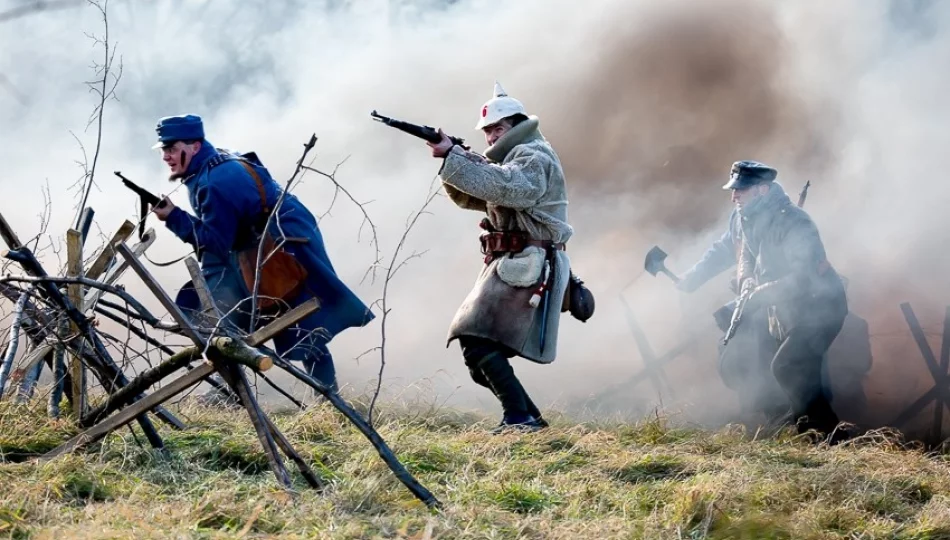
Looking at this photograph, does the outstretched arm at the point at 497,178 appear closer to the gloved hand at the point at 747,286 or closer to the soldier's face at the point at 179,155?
the soldier's face at the point at 179,155

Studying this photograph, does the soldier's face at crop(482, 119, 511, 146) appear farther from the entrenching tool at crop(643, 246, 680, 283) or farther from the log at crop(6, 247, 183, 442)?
the log at crop(6, 247, 183, 442)

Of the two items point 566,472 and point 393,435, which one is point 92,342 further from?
point 566,472

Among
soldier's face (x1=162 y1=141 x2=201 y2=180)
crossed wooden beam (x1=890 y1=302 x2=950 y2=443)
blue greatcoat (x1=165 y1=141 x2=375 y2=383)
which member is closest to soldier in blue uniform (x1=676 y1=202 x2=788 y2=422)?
crossed wooden beam (x1=890 y1=302 x2=950 y2=443)

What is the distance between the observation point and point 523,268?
574 centimetres

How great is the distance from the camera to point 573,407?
8.48 meters

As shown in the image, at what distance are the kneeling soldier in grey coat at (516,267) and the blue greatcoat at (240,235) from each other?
0.80 m

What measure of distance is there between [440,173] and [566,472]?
162cm

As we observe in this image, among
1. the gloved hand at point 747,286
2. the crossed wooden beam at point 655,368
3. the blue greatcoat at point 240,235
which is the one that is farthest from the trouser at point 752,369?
the blue greatcoat at point 240,235

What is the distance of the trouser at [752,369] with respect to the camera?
7.25 m

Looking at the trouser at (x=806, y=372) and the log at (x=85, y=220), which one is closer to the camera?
the log at (x=85, y=220)

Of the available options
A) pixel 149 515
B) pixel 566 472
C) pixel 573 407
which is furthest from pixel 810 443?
pixel 149 515

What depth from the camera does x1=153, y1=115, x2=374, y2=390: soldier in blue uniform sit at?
19.6 feet

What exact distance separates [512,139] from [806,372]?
90.5 inches

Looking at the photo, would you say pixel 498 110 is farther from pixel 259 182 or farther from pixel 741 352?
pixel 741 352
